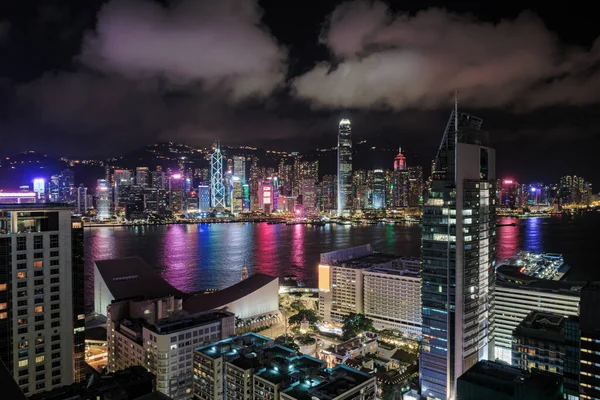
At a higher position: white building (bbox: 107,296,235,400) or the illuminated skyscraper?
the illuminated skyscraper

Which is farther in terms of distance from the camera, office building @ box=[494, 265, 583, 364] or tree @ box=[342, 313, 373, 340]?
tree @ box=[342, 313, 373, 340]

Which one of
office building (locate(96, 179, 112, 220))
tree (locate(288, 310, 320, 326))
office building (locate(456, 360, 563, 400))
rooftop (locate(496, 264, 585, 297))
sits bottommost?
tree (locate(288, 310, 320, 326))

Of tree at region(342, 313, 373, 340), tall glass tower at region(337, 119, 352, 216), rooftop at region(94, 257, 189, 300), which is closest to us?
tree at region(342, 313, 373, 340)

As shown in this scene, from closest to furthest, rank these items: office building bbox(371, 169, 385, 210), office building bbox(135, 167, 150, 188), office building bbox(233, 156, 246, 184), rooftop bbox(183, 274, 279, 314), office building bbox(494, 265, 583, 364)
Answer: rooftop bbox(183, 274, 279, 314)
office building bbox(494, 265, 583, 364)
office building bbox(135, 167, 150, 188)
office building bbox(371, 169, 385, 210)
office building bbox(233, 156, 246, 184)

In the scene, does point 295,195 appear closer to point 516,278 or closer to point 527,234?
point 527,234

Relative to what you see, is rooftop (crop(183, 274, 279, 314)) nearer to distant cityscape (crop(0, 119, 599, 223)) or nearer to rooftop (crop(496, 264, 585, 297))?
rooftop (crop(496, 264, 585, 297))

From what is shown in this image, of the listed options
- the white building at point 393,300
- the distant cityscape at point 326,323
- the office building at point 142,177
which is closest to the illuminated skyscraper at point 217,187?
the office building at point 142,177

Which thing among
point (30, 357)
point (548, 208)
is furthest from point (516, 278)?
point (548, 208)

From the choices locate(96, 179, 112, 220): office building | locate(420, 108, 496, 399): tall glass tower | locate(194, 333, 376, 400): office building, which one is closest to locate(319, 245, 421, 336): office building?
locate(420, 108, 496, 399): tall glass tower
